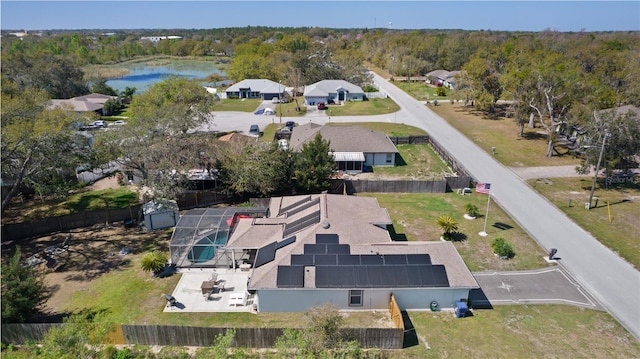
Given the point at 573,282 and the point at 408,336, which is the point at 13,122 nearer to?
the point at 408,336

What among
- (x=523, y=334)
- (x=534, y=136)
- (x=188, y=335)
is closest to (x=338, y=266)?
(x=188, y=335)

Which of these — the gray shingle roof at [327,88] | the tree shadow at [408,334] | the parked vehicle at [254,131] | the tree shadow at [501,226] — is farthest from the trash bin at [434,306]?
the gray shingle roof at [327,88]

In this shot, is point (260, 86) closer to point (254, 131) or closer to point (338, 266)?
point (254, 131)

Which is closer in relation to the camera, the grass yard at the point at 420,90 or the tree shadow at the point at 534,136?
the tree shadow at the point at 534,136

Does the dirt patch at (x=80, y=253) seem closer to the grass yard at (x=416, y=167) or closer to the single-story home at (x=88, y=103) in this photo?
the grass yard at (x=416, y=167)

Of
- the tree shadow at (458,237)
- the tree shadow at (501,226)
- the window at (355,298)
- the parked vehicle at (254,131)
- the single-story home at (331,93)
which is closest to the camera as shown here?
the window at (355,298)

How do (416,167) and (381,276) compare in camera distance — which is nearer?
(381,276)
